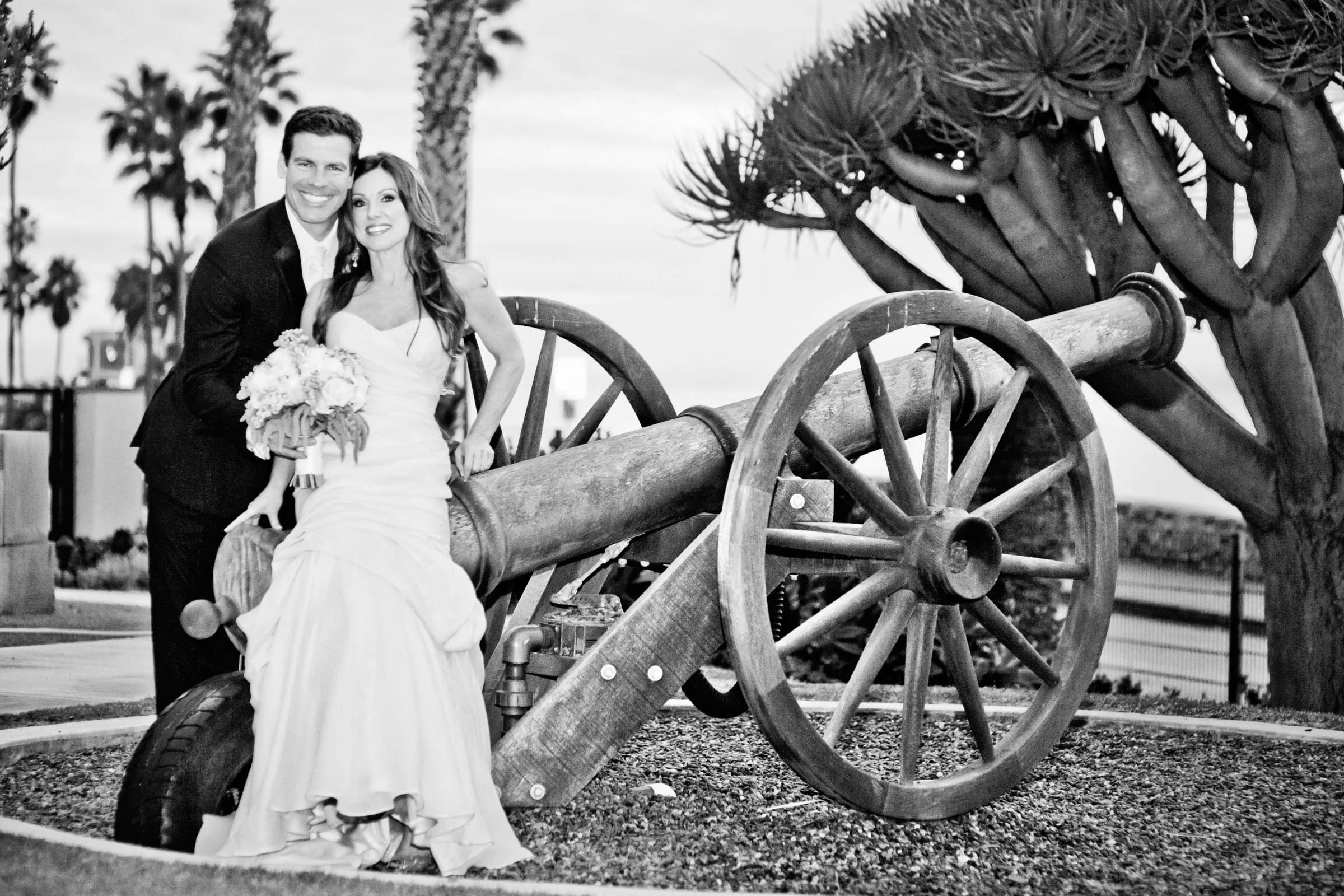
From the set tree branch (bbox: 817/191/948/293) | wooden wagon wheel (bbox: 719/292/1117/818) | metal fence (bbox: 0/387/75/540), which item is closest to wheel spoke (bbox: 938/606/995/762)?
wooden wagon wheel (bbox: 719/292/1117/818)

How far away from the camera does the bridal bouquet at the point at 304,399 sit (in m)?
3.78

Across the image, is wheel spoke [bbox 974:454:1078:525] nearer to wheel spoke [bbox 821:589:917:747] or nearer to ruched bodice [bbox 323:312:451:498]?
wheel spoke [bbox 821:589:917:747]

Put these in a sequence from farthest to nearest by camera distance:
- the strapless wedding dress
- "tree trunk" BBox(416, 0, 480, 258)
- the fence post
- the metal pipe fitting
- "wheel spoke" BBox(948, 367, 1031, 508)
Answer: "tree trunk" BBox(416, 0, 480, 258) → the fence post → "wheel spoke" BBox(948, 367, 1031, 508) → the metal pipe fitting → the strapless wedding dress

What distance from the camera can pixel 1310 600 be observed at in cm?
830

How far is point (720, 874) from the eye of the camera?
164 inches

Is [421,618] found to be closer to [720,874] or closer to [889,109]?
[720,874]

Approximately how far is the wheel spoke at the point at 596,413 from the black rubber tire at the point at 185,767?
204 centimetres

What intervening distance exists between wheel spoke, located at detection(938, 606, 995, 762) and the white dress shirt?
2132mm

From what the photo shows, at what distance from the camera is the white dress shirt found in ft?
15.2

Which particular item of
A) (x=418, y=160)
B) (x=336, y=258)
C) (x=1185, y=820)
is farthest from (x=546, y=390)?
(x=418, y=160)

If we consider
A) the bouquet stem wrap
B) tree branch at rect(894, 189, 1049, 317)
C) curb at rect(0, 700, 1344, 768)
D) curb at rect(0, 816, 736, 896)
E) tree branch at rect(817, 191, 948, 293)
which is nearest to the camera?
curb at rect(0, 816, 736, 896)

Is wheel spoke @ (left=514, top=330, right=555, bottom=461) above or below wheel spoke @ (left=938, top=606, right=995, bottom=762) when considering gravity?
above

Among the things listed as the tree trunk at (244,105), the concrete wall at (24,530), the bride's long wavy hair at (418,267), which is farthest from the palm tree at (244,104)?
the bride's long wavy hair at (418,267)

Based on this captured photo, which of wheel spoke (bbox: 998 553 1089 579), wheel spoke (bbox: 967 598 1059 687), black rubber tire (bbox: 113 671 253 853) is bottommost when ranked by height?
black rubber tire (bbox: 113 671 253 853)
